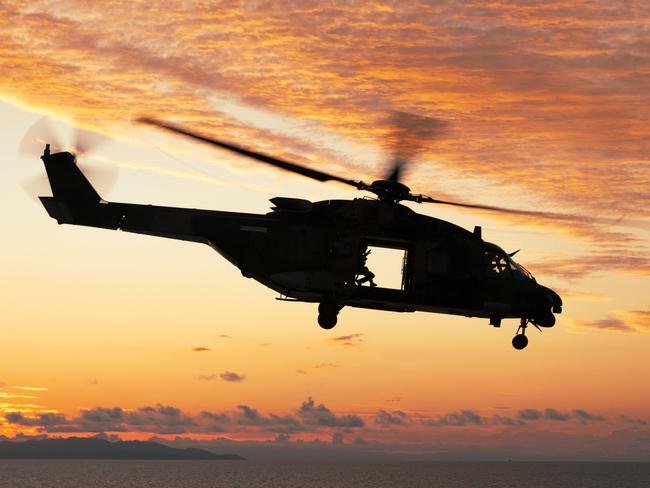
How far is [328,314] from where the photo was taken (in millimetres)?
33906

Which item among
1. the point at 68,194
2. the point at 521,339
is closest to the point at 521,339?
the point at 521,339

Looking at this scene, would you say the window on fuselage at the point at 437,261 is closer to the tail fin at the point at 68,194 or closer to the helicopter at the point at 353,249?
the helicopter at the point at 353,249

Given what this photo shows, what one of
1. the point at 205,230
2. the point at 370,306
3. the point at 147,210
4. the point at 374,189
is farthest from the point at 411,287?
the point at 147,210

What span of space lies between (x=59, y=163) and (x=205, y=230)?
24.7 ft

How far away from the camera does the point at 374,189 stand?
111ft

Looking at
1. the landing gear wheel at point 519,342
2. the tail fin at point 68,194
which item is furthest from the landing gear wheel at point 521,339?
the tail fin at point 68,194

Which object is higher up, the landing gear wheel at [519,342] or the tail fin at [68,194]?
the tail fin at [68,194]

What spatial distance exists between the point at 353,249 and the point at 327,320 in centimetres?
294

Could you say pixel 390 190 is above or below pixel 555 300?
above

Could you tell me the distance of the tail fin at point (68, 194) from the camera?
35.7 metres

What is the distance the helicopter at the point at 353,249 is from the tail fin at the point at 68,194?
0.07 m

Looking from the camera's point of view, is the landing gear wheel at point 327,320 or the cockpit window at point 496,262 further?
the cockpit window at point 496,262

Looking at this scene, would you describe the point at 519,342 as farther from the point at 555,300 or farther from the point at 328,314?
the point at 328,314

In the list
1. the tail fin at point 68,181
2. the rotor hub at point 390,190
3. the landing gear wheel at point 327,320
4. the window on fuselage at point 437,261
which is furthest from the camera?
the tail fin at point 68,181
